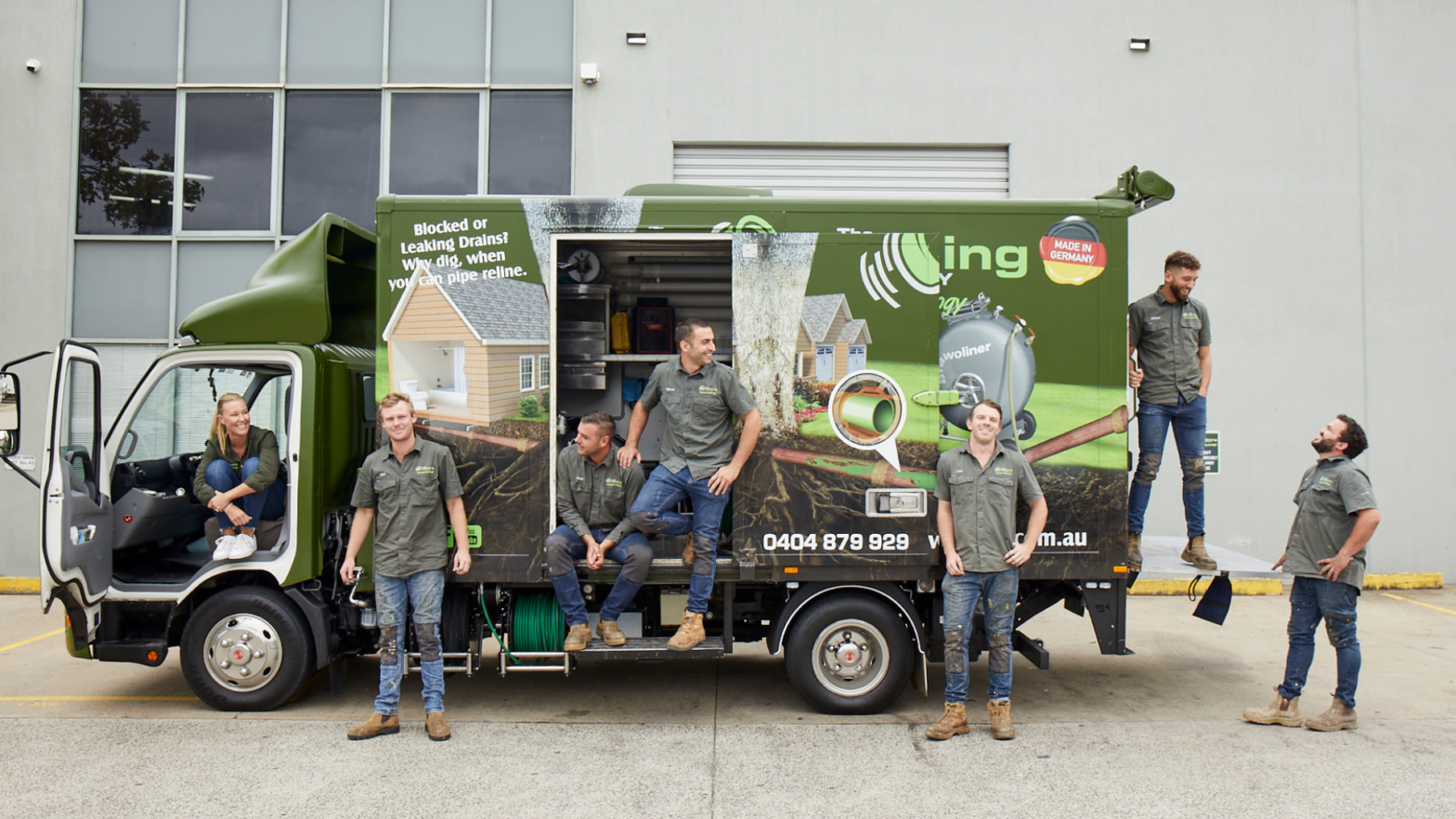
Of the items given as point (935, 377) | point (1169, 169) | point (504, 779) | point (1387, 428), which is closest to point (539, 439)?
point (504, 779)

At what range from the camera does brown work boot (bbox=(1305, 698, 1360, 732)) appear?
17.3 ft

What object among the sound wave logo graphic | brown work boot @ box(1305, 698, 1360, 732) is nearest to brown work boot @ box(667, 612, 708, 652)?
the sound wave logo graphic

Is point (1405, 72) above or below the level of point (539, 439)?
above

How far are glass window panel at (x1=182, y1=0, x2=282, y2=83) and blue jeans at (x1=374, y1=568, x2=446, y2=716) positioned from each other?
25.3 feet

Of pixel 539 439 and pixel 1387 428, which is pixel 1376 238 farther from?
pixel 539 439

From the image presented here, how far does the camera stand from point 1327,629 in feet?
17.3

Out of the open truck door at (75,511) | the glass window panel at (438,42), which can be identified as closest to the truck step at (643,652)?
the open truck door at (75,511)

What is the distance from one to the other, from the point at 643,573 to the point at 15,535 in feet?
29.0

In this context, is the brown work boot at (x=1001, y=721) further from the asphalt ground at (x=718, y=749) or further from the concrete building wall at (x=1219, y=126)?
the concrete building wall at (x=1219, y=126)

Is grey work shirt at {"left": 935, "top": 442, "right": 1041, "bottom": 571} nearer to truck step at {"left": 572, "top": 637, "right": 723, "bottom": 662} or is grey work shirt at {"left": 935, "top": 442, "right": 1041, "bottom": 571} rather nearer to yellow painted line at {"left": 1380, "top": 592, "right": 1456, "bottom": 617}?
truck step at {"left": 572, "top": 637, "right": 723, "bottom": 662}

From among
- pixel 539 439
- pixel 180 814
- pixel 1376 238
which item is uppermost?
pixel 1376 238

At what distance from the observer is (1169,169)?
Answer: 33.6 ft

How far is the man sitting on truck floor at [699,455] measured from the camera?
204 inches

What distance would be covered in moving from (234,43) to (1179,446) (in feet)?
34.4
